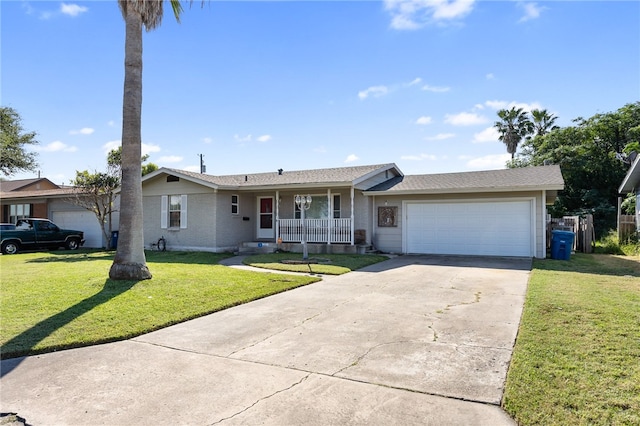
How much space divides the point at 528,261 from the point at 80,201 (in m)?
19.0

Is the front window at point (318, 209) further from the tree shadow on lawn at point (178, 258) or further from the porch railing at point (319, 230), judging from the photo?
the tree shadow on lawn at point (178, 258)

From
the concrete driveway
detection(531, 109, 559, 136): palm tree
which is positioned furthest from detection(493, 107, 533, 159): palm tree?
the concrete driveway

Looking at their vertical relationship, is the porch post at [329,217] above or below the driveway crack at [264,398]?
above

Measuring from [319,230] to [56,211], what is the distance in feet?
52.9

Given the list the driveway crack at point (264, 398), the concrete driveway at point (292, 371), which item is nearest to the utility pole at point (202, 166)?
the concrete driveway at point (292, 371)

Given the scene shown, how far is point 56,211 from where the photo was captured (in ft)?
72.1

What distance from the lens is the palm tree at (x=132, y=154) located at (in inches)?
343

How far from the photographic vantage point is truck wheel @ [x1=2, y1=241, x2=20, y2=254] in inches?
678

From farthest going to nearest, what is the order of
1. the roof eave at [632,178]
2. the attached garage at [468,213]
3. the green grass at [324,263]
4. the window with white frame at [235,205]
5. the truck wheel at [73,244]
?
the truck wheel at [73,244], the window with white frame at [235,205], the roof eave at [632,178], the attached garage at [468,213], the green grass at [324,263]

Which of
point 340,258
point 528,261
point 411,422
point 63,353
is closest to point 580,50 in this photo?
point 528,261

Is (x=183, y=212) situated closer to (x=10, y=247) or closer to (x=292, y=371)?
(x=10, y=247)

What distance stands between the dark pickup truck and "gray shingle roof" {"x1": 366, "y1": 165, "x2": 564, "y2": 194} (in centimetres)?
1547

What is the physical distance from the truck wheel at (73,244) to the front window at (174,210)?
6.10 metres

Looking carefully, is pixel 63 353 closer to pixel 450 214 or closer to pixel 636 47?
pixel 450 214
